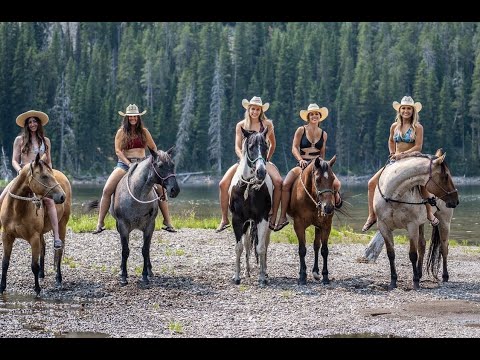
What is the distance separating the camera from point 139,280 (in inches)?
600

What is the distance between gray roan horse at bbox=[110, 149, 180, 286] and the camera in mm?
14742

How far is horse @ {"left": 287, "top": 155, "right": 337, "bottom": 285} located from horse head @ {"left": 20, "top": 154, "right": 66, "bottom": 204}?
452 centimetres

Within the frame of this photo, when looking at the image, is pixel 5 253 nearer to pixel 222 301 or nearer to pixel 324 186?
pixel 222 301

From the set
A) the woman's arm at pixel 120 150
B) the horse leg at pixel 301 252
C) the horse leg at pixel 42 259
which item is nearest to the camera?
the horse leg at pixel 301 252

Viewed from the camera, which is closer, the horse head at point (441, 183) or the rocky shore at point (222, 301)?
the rocky shore at point (222, 301)

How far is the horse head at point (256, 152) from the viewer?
1413 cm

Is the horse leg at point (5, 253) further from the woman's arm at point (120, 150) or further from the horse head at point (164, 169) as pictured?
the woman's arm at point (120, 150)

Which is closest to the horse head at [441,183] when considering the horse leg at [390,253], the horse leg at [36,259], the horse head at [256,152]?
the horse leg at [390,253]

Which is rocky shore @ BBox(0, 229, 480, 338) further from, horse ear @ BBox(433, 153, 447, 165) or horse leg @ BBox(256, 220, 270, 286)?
horse ear @ BBox(433, 153, 447, 165)

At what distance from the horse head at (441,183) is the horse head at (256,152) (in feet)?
9.73

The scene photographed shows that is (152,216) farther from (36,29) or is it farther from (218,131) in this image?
(36,29)

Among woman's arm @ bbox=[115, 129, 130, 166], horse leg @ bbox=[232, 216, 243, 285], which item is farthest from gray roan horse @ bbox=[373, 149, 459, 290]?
woman's arm @ bbox=[115, 129, 130, 166]

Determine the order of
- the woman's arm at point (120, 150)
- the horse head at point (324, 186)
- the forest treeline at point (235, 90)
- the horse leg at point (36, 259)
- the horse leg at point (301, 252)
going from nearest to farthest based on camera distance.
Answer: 1. the horse leg at point (36, 259)
2. the horse head at point (324, 186)
3. the horse leg at point (301, 252)
4. the woman's arm at point (120, 150)
5. the forest treeline at point (235, 90)

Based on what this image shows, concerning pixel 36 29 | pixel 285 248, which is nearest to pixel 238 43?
pixel 36 29
